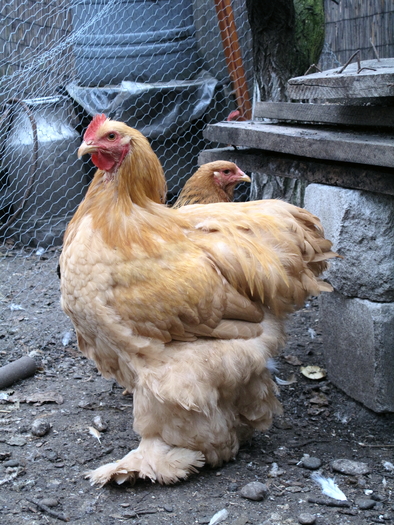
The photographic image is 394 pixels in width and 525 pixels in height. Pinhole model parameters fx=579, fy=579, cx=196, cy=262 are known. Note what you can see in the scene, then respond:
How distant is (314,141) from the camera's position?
2914mm

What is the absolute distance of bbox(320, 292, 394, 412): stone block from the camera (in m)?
2.94

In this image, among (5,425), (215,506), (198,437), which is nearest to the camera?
(215,506)

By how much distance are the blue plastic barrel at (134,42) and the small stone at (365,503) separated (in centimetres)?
509

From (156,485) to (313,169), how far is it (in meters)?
1.81

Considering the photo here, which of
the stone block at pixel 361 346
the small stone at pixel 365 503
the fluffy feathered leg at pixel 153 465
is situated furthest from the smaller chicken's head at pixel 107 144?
the small stone at pixel 365 503

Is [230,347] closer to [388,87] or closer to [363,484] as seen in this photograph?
[363,484]

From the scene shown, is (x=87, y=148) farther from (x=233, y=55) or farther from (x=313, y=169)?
(x=233, y=55)

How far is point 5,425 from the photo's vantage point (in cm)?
313

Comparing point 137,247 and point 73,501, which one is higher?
point 137,247

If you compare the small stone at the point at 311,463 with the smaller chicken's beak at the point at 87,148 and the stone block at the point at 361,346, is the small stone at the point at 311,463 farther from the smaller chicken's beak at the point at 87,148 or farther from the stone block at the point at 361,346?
the smaller chicken's beak at the point at 87,148

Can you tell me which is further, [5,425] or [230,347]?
[5,425]

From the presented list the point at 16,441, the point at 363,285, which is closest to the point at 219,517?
the point at 16,441

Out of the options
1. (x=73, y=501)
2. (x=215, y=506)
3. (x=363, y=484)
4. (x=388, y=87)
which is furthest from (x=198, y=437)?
(x=388, y=87)

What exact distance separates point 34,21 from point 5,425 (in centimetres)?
467
